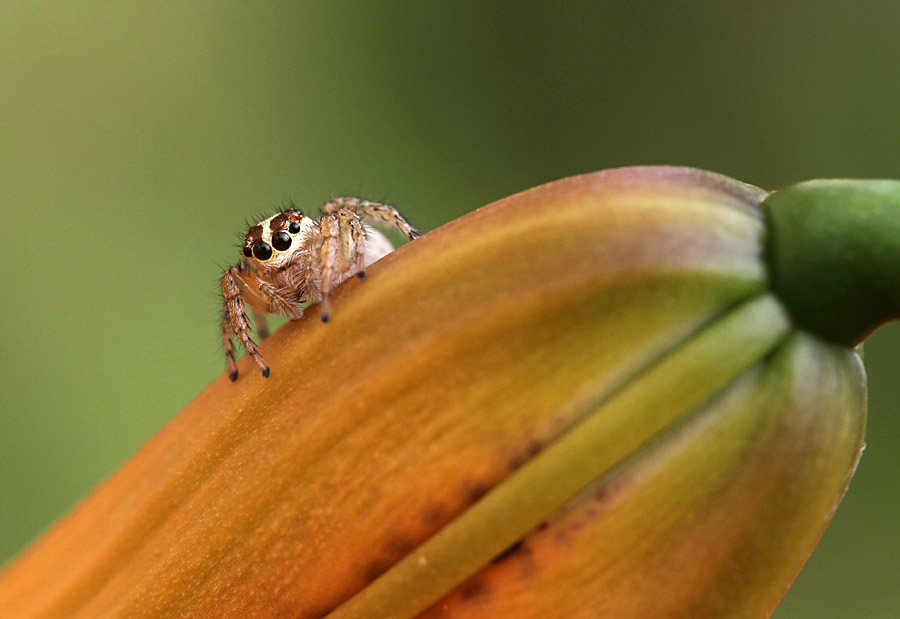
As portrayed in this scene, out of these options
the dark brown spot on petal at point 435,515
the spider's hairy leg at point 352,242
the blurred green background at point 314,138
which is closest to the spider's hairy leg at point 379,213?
the spider's hairy leg at point 352,242

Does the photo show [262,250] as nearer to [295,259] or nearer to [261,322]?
[295,259]

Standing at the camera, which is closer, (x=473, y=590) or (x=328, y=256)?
(x=473, y=590)

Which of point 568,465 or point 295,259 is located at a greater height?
point 295,259

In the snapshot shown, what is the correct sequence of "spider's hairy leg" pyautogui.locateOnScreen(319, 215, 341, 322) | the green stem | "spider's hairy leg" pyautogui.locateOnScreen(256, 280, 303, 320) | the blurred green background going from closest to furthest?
the green stem
"spider's hairy leg" pyautogui.locateOnScreen(319, 215, 341, 322)
"spider's hairy leg" pyautogui.locateOnScreen(256, 280, 303, 320)
the blurred green background

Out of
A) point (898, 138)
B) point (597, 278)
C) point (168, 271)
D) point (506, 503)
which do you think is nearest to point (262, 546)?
point (506, 503)

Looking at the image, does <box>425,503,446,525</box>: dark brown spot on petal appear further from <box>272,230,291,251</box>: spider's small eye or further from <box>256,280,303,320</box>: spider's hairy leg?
<box>272,230,291,251</box>: spider's small eye

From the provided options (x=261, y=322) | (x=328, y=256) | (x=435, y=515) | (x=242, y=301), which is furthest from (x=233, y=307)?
(x=435, y=515)

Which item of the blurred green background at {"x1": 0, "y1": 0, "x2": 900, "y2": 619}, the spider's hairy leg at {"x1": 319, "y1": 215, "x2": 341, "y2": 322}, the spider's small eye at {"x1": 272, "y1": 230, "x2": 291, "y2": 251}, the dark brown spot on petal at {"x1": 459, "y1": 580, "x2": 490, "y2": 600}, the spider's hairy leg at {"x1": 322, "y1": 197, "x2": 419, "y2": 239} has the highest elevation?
the blurred green background at {"x1": 0, "y1": 0, "x2": 900, "y2": 619}

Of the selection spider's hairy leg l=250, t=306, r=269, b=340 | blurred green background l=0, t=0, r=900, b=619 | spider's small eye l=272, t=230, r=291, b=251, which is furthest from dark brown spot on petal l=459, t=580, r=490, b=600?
blurred green background l=0, t=0, r=900, b=619
